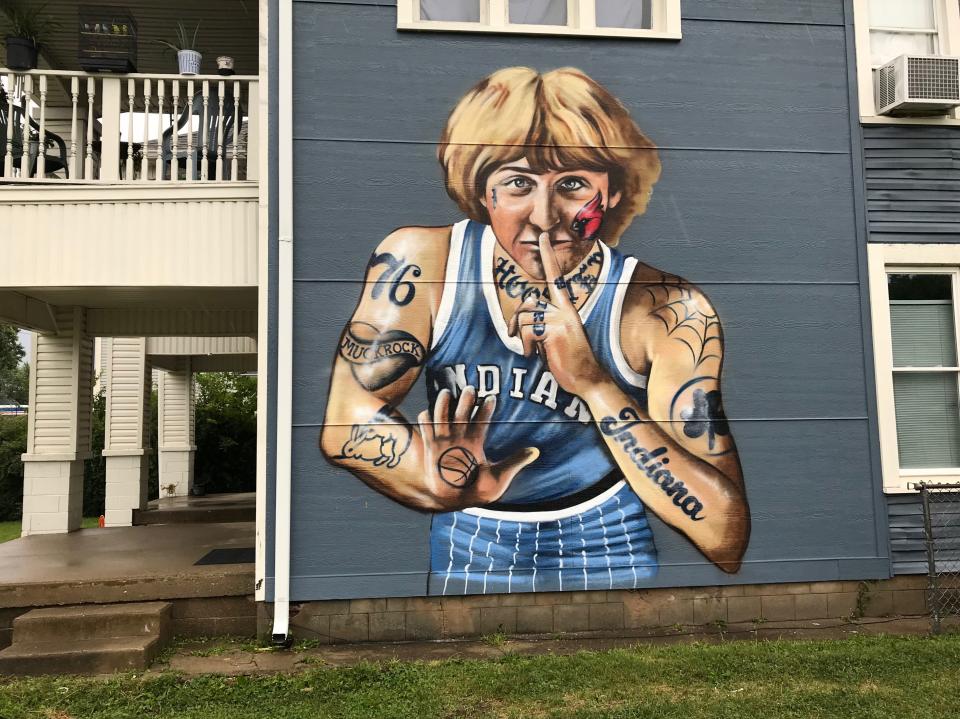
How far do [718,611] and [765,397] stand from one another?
1634mm

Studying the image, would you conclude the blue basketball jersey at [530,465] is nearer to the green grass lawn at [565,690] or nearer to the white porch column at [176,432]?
the green grass lawn at [565,690]

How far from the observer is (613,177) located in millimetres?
6172

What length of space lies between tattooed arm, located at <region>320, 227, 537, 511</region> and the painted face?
0.54 meters

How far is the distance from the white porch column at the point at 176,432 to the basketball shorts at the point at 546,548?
10.0m

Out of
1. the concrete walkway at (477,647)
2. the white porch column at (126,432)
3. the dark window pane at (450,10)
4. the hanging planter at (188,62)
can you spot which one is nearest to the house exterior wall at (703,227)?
the dark window pane at (450,10)

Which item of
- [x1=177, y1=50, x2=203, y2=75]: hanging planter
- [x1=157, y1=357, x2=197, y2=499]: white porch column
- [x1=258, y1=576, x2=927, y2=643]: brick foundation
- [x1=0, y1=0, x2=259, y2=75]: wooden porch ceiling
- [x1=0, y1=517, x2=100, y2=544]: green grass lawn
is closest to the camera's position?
[x1=258, y1=576, x2=927, y2=643]: brick foundation

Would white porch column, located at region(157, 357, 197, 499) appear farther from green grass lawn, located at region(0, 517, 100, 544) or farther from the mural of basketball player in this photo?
the mural of basketball player

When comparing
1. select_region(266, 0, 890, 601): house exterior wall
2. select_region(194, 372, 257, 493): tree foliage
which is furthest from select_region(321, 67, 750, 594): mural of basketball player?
select_region(194, 372, 257, 493): tree foliage

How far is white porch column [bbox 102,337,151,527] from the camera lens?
1102 centimetres

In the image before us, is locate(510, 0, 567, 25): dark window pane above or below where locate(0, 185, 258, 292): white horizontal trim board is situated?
above

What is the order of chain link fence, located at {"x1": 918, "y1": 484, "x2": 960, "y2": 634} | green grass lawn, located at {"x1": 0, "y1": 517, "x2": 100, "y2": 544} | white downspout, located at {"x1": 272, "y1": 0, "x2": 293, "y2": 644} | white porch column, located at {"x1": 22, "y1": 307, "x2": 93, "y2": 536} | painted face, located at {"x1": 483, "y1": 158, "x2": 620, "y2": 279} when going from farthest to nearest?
1. green grass lawn, located at {"x1": 0, "y1": 517, "x2": 100, "y2": 544}
2. white porch column, located at {"x1": 22, "y1": 307, "x2": 93, "y2": 536}
3. chain link fence, located at {"x1": 918, "y1": 484, "x2": 960, "y2": 634}
4. painted face, located at {"x1": 483, "y1": 158, "x2": 620, "y2": 279}
5. white downspout, located at {"x1": 272, "y1": 0, "x2": 293, "y2": 644}

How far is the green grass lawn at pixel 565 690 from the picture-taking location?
14.5ft

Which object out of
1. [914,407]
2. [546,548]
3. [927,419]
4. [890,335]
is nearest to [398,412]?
[546,548]

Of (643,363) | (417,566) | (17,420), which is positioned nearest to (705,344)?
(643,363)
